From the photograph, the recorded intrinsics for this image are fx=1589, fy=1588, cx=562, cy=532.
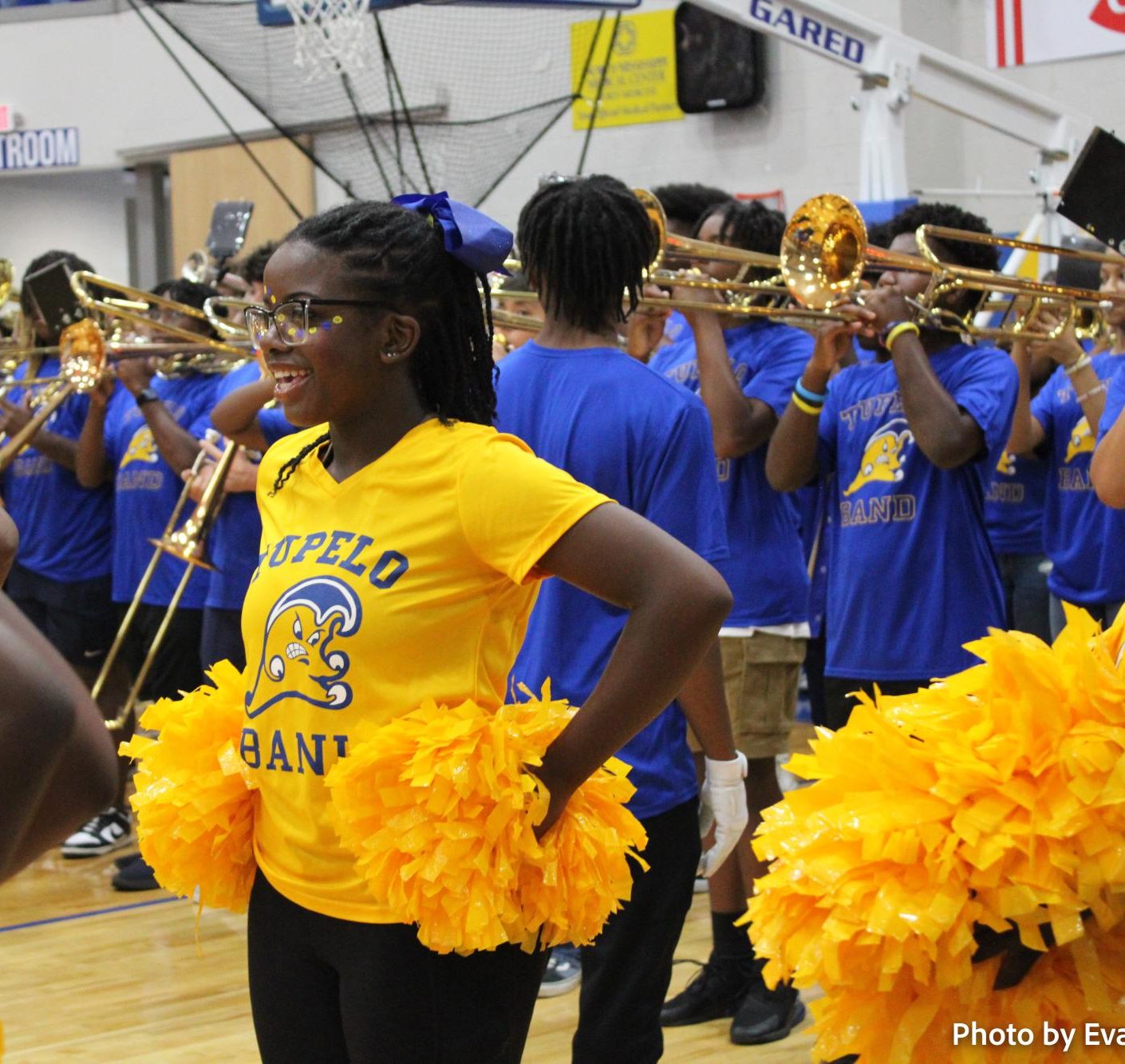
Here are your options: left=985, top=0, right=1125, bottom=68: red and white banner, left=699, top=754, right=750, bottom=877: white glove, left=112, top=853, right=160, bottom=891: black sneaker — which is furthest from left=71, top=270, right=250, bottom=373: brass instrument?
left=985, top=0, right=1125, bottom=68: red and white banner

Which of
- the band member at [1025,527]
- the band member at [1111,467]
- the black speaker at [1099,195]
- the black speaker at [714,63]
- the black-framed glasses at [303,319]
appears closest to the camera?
the black-framed glasses at [303,319]

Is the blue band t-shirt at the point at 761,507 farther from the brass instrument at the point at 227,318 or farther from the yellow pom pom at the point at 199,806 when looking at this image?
the yellow pom pom at the point at 199,806

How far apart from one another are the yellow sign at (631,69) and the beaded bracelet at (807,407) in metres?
6.78

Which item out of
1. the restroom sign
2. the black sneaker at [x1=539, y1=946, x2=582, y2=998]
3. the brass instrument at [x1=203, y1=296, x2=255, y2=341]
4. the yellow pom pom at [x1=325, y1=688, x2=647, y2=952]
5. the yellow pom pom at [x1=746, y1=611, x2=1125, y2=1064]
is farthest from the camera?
the restroom sign

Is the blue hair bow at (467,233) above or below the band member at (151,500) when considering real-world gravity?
above

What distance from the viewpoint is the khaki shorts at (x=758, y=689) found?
12.3ft

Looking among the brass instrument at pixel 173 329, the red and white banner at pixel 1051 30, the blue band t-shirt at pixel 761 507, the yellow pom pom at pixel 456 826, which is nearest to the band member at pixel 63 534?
the brass instrument at pixel 173 329

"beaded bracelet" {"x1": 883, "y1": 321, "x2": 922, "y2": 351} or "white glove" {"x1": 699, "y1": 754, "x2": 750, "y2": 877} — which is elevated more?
"beaded bracelet" {"x1": 883, "y1": 321, "x2": 922, "y2": 351}

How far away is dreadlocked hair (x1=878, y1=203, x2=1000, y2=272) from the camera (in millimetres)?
3957

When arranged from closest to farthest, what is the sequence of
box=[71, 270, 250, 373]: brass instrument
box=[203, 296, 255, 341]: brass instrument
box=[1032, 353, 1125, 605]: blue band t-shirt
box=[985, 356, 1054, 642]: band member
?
box=[1032, 353, 1125, 605]: blue band t-shirt, box=[203, 296, 255, 341]: brass instrument, box=[71, 270, 250, 373]: brass instrument, box=[985, 356, 1054, 642]: band member

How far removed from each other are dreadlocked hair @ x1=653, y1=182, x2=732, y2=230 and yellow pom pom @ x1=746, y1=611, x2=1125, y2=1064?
3.14m

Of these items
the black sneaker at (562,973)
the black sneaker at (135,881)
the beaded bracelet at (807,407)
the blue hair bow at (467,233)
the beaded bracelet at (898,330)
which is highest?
the blue hair bow at (467,233)

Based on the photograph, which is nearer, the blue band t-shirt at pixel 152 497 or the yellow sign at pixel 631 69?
the blue band t-shirt at pixel 152 497

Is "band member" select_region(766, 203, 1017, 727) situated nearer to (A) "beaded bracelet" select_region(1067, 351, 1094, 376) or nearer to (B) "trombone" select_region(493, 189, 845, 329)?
(B) "trombone" select_region(493, 189, 845, 329)
